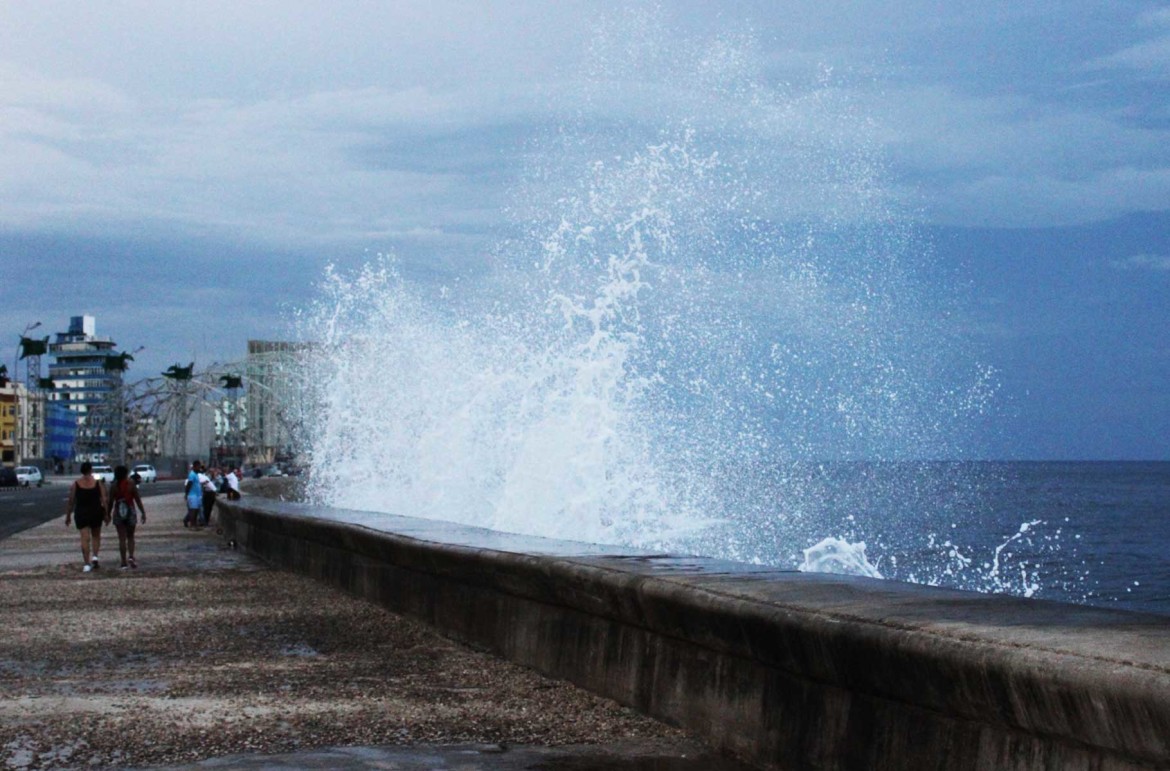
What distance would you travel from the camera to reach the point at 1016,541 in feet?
156

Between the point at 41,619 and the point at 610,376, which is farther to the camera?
the point at 610,376

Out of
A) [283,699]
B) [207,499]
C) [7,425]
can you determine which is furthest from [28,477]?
[283,699]

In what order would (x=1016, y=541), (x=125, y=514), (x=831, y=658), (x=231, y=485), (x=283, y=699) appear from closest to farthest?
(x=831, y=658), (x=283, y=699), (x=125, y=514), (x=231, y=485), (x=1016, y=541)

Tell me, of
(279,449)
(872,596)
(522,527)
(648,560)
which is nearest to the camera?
(872,596)

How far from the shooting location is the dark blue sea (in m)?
33.1

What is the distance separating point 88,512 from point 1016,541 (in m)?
33.2

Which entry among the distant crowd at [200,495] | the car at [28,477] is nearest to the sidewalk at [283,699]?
the distant crowd at [200,495]

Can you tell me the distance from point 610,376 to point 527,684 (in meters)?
13.1

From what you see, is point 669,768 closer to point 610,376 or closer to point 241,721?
point 241,721

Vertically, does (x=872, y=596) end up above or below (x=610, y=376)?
below

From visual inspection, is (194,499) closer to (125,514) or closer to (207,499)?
(207,499)

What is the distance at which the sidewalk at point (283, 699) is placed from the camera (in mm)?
6734

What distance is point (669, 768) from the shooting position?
6.32 meters

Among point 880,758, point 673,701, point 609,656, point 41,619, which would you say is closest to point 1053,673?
point 880,758
